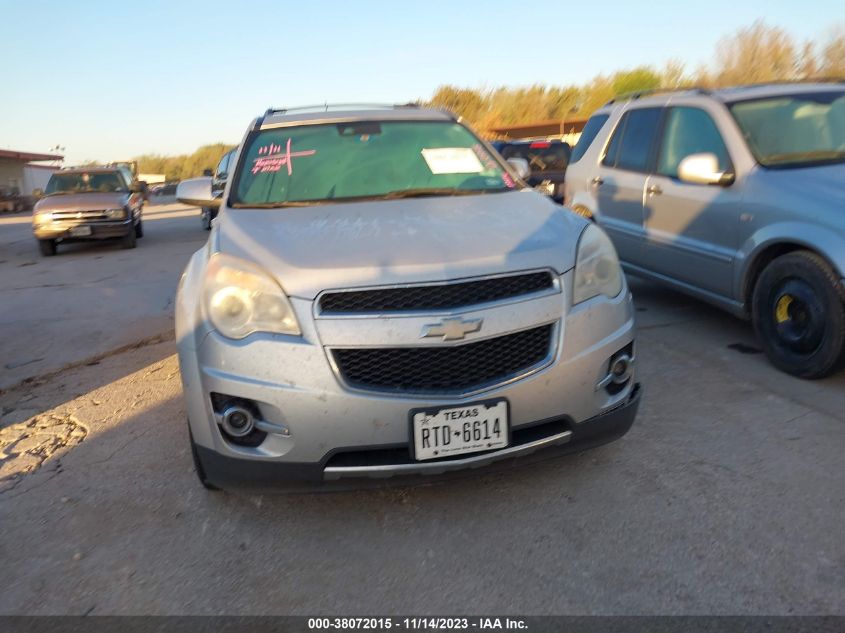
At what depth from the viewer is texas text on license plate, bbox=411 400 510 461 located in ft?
8.36

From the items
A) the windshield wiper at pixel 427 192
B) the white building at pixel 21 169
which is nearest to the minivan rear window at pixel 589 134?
the windshield wiper at pixel 427 192

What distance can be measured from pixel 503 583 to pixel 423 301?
102 cm

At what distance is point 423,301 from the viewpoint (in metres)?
2.62

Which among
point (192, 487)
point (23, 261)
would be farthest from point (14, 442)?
point (23, 261)

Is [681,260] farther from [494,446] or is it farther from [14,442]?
[14,442]

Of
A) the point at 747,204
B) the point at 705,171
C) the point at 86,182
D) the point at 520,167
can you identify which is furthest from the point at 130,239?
the point at 747,204

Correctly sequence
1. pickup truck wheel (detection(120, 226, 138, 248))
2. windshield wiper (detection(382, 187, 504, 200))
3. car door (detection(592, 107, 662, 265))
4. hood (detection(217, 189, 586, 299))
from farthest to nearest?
1. pickup truck wheel (detection(120, 226, 138, 248))
2. car door (detection(592, 107, 662, 265))
3. windshield wiper (detection(382, 187, 504, 200))
4. hood (detection(217, 189, 586, 299))

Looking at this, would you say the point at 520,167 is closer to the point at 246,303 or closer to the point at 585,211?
the point at 585,211

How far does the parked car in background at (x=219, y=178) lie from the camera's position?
474 centimetres

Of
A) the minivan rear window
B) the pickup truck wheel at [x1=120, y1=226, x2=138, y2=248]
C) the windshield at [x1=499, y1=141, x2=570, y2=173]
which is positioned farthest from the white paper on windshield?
the pickup truck wheel at [x1=120, y1=226, x2=138, y2=248]

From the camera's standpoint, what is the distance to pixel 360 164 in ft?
13.0

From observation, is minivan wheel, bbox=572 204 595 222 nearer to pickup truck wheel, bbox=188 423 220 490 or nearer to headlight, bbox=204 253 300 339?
headlight, bbox=204 253 300 339

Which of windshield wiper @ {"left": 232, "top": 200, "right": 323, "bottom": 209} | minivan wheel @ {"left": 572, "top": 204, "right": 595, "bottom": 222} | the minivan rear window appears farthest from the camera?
the minivan rear window

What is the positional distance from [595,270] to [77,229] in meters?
12.1
